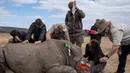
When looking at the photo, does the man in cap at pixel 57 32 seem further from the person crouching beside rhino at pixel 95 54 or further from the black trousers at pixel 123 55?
the black trousers at pixel 123 55

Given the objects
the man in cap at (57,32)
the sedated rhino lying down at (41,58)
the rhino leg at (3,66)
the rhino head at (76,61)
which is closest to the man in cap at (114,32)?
the rhino head at (76,61)

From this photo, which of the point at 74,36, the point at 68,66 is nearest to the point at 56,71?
the point at 68,66

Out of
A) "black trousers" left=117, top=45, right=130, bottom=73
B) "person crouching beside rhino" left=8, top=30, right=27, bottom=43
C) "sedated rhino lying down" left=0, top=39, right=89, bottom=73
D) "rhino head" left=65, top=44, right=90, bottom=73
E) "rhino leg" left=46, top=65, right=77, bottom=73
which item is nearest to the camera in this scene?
"rhino leg" left=46, top=65, right=77, bottom=73

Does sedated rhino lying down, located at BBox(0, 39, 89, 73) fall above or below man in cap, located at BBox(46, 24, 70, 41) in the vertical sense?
below

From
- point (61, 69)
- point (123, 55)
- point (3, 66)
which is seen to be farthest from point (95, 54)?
point (3, 66)

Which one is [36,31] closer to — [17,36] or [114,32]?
[17,36]

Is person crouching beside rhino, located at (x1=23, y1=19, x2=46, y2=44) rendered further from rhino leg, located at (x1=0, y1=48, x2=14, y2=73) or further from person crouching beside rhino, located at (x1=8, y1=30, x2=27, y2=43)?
rhino leg, located at (x1=0, y1=48, x2=14, y2=73)

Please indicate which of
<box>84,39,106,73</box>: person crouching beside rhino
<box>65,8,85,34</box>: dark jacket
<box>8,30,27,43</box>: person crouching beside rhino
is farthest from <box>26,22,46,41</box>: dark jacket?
<box>84,39,106,73</box>: person crouching beside rhino

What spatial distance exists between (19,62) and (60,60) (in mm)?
1106

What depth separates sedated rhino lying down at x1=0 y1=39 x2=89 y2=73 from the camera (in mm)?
9719

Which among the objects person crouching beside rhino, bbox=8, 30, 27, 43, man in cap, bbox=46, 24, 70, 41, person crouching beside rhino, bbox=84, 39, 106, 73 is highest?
man in cap, bbox=46, 24, 70, 41

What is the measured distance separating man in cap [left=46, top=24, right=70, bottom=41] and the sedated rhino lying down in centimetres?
57

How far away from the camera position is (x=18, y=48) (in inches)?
396

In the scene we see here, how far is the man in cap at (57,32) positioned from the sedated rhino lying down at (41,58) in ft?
1.88
